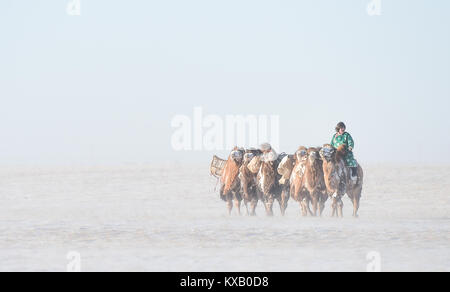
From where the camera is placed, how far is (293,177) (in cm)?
2203

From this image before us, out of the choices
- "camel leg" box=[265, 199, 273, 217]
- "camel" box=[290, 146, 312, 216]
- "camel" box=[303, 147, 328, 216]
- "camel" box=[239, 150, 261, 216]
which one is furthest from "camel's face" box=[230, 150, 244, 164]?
"camel" box=[303, 147, 328, 216]

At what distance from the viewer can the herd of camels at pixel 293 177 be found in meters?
21.6

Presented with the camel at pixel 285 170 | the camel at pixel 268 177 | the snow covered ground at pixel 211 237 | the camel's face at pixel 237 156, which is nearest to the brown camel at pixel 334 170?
the snow covered ground at pixel 211 237

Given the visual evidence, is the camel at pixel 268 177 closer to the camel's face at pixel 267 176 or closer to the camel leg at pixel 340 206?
the camel's face at pixel 267 176

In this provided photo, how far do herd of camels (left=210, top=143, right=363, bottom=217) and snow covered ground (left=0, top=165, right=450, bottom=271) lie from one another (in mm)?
598

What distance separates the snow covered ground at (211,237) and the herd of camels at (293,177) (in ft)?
1.96

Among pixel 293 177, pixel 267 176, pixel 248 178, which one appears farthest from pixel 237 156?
pixel 293 177

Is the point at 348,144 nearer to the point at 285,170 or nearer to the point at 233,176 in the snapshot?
the point at 285,170

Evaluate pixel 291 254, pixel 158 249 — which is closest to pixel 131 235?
pixel 158 249

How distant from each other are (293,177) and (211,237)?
453cm

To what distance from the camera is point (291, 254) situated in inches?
607
